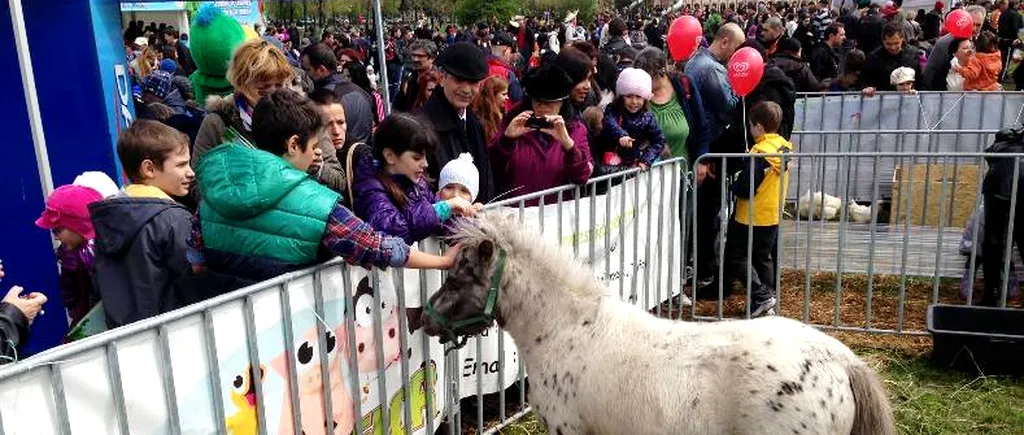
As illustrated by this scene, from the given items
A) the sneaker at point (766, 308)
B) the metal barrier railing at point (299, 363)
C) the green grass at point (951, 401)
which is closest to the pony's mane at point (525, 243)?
the metal barrier railing at point (299, 363)

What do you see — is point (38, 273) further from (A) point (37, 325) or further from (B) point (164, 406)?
(B) point (164, 406)

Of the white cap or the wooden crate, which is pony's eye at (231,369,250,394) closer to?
the white cap

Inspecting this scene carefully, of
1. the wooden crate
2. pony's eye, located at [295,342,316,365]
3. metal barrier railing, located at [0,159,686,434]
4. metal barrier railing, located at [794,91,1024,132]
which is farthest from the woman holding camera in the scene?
metal barrier railing, located at [794,91,1024,132]

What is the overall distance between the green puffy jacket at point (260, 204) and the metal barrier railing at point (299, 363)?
0.16m

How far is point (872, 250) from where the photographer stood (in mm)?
6109

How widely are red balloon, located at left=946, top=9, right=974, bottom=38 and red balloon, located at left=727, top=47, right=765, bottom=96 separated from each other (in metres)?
6.77

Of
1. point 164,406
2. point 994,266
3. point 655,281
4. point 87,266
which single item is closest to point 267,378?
point 164,406

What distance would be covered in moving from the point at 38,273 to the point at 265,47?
2455 millimetres

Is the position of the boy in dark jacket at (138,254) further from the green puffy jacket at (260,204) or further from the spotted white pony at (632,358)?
the spotted white pony at (632,358)

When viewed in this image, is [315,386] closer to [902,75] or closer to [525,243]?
[525,243]

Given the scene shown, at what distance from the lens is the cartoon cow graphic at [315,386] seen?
3311 mm

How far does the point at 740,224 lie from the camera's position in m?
6.68

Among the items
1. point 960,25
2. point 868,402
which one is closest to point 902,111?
point 960,25

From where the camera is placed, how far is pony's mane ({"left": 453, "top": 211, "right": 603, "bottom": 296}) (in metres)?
3.33
